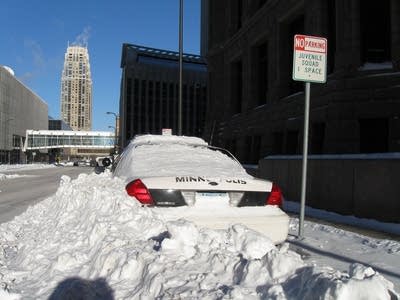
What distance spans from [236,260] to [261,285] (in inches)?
20.0

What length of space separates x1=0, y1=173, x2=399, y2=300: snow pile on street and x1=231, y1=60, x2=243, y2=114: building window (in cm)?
2704

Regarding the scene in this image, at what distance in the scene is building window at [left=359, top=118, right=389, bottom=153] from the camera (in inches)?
697

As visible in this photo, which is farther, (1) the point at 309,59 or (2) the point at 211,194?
(1) the point at 309,59

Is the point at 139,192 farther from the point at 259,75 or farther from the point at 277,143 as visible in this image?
the point at 259,75

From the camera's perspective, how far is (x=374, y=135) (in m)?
17.8

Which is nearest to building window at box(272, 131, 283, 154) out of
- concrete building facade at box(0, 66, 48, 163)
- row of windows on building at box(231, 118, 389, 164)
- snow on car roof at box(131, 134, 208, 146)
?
row of windows on building at box(231, 118, 389, 164)

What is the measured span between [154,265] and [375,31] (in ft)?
52.9

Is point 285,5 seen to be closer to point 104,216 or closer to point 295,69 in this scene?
point 295,69

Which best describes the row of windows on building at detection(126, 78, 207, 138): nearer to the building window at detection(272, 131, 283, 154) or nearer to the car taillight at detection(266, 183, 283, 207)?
the building window at detection(272, 131, 283, 154)

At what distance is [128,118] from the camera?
102m

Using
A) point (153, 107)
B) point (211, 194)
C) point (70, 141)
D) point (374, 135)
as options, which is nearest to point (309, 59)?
point (211, 194)

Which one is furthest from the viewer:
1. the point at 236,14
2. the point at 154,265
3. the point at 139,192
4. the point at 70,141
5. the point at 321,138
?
the point at 70,141

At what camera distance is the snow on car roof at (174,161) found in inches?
253

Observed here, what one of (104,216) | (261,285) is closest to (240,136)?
(104,216)
